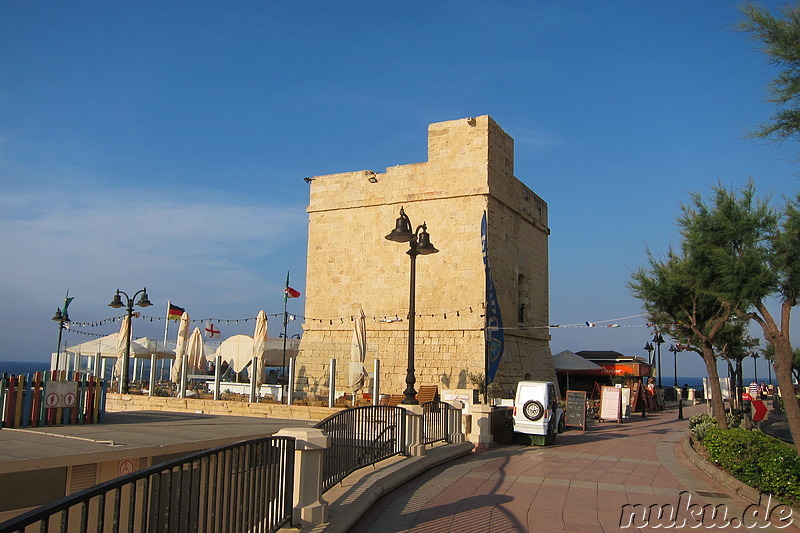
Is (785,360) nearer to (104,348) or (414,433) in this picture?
(414,433)

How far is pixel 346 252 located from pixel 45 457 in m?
18.9

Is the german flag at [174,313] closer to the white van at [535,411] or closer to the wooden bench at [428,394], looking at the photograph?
the wooden bench at [428,394]

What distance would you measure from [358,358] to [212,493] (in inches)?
604

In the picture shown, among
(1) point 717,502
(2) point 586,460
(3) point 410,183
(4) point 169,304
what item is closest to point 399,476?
(1) point 717,502

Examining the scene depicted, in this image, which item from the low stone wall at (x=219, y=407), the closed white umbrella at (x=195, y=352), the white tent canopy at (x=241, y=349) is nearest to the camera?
the low stone wall at (x=219, y=407)

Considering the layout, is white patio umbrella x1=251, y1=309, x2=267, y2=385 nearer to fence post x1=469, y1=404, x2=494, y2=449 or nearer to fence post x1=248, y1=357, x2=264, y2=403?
fence post x1=248, y1=357, x2=264, y2=403

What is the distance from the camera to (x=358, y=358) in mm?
20125

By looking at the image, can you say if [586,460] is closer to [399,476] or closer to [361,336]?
[399,476]

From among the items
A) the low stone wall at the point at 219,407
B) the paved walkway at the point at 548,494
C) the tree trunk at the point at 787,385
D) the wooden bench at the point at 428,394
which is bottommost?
the paved walkway at the point at 548,494

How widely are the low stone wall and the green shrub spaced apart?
28.6 feet

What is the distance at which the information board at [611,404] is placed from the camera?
2250cm

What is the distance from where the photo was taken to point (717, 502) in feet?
28.1

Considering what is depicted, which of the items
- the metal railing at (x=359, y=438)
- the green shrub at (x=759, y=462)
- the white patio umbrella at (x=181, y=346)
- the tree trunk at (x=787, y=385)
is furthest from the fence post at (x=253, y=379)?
the tree trunk at (x=787, y=385)

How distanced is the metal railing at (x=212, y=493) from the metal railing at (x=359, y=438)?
3.42 ft
